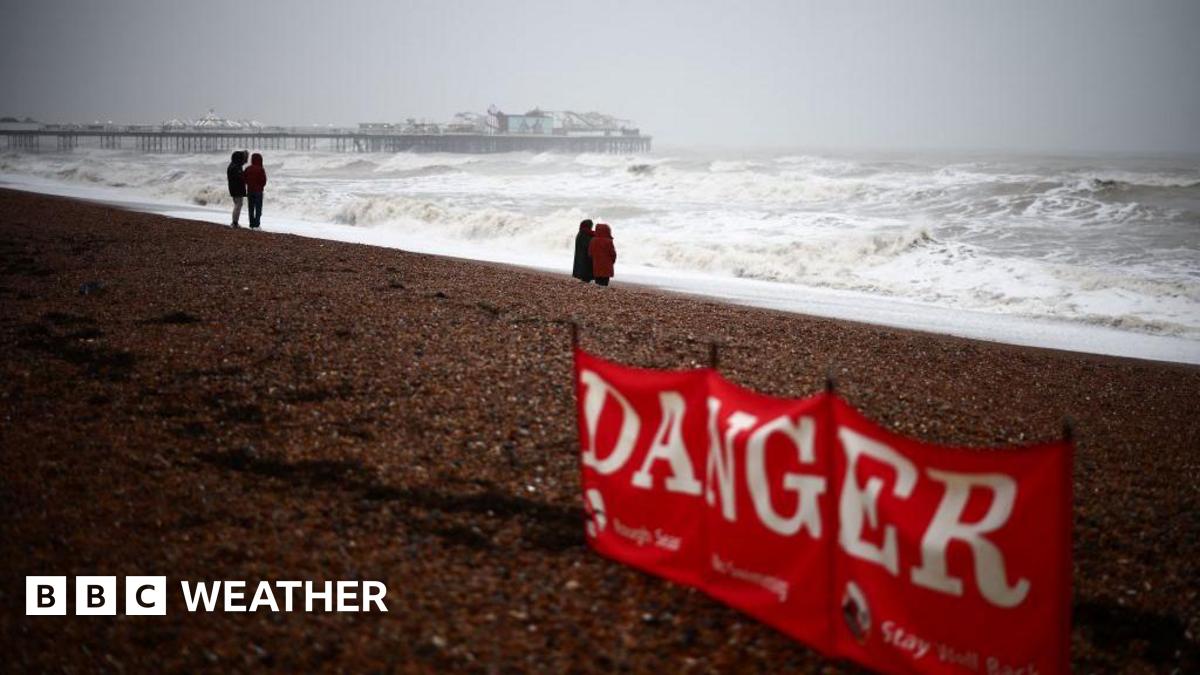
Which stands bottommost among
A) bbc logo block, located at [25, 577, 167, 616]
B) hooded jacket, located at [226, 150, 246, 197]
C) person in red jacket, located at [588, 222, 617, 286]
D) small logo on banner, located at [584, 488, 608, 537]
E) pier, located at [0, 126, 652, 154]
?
bbc logo block, located at [25, 577, 167, 616]

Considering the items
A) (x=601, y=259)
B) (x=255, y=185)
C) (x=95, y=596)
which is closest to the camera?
(x=95, y=596)

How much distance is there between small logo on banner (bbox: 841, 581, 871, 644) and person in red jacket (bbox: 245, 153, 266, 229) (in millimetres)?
16025

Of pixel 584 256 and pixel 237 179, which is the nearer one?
pixel 584 256

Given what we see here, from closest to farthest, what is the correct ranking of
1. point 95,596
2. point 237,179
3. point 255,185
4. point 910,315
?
point 95,596 → point 910,315 → point 237,179 → point 255,185

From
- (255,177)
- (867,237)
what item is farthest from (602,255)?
(867,237)

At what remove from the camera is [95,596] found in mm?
3996

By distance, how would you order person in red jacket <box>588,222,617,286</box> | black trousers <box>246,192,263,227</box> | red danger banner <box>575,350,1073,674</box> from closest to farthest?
red danger banner <box>575,350,1073,674</box>
person in red jacket <box>588,222,617,286</box>
black trousers <box>246,192,263,227</box>

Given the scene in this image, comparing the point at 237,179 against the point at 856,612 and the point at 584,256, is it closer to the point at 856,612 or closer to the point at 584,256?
the point at 584,256

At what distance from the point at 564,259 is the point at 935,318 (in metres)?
9.55

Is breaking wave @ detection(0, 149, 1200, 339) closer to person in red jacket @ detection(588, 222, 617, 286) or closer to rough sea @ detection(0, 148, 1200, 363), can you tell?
rough sea @ detection(0, 148, 1200, 363)

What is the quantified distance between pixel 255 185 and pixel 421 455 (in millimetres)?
13928

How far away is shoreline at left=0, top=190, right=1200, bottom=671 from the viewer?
153 inches

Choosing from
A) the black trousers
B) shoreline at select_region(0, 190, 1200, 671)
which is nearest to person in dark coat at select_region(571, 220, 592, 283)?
shoreline at select_region(0, 190, 1200, 671)

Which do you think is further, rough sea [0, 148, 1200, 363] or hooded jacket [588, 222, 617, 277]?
rough sea [0, 148, 1200, 363]
